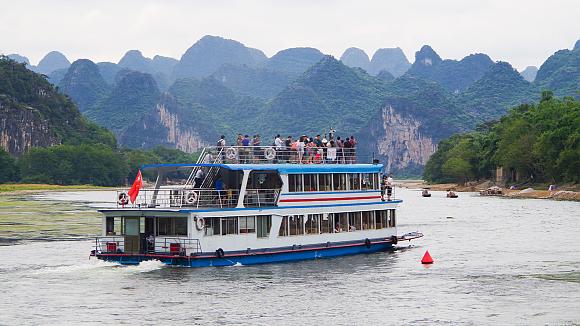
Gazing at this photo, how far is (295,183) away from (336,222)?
3962 mm

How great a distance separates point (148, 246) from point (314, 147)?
11.4 metres

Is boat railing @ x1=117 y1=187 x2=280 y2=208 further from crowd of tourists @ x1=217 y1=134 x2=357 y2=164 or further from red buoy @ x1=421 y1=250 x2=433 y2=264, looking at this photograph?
red buoy @ x1=421 y1=250 x2=433 y2=264

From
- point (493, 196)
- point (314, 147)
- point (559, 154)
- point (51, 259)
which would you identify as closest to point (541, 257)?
point (314, 147)

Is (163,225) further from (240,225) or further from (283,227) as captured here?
(283,227)

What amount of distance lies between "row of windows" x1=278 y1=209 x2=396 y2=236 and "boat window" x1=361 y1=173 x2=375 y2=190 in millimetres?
1443

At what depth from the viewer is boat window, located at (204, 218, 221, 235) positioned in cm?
4197

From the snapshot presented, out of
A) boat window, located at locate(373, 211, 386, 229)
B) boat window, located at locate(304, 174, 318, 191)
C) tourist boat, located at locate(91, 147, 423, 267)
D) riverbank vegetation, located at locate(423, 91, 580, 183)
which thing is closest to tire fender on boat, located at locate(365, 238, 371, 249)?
tourist boat, located at locate(91, 147, 423, 267)

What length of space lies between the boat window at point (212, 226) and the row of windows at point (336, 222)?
420 centimetres

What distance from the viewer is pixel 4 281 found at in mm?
41500

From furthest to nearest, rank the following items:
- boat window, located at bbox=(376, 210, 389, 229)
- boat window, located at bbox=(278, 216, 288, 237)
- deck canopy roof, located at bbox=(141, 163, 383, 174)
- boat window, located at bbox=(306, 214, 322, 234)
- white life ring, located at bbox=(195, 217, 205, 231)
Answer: boat window, located at bbox=(376, 210, 389, 229) < boat window, located at bbox=(306, 214, 322, 234) < boat window, located at bbox=(278, 216, 288, 237) < deck canopy roof, located at bbox=(141, 163, 383, 174) < white life ring, located at bbox=(195, 217, 205, 231)

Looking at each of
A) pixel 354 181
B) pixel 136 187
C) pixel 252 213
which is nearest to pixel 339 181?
pixel 354 181

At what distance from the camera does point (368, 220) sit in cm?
5162

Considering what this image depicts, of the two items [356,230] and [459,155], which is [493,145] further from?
[356,230]

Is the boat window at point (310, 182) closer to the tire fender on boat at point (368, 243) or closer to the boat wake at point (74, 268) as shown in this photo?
the tire fender on boat at point (368, 243)
